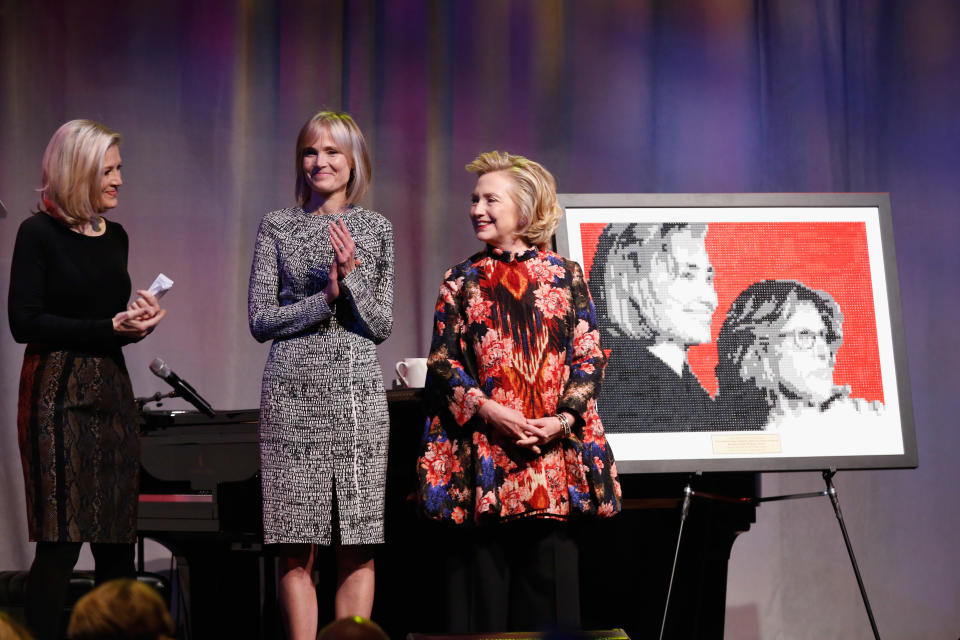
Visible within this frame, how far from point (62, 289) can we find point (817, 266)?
2.23 m

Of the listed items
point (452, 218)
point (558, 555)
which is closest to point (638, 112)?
point (452, 218)

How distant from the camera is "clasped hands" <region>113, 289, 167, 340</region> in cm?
240

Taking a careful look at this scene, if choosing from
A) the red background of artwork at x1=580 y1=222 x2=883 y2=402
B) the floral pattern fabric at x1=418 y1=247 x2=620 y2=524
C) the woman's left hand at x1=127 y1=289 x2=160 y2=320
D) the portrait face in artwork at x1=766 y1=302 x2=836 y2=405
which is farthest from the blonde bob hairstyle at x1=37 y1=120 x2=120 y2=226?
the portrait face in artwork at x1=766 y1=302 x2=836 y2=405

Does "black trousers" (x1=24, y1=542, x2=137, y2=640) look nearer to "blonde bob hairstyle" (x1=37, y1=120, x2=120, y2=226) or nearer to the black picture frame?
"blonde bob hairstyle" (x1=37, y1=120, x2=120, y2=226)

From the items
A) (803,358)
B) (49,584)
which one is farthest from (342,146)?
(803,358)

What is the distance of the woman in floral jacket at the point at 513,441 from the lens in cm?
246

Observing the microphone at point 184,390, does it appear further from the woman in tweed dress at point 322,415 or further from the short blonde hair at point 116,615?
the short blonde hair at point 116,615

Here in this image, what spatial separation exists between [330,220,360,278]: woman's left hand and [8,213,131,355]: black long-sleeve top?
553 mm

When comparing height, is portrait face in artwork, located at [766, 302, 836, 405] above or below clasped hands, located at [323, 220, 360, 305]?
below

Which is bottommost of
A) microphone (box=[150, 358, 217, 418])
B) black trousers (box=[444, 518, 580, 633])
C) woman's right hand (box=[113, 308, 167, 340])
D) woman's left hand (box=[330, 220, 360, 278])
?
black trousers (box=[444, 518, 580, 633])

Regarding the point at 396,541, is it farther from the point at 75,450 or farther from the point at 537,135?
the point at 537,135

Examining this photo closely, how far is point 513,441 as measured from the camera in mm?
2473

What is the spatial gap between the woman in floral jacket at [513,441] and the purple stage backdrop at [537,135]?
6.06 ft

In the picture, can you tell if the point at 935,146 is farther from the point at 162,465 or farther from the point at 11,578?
the point at 11,578
